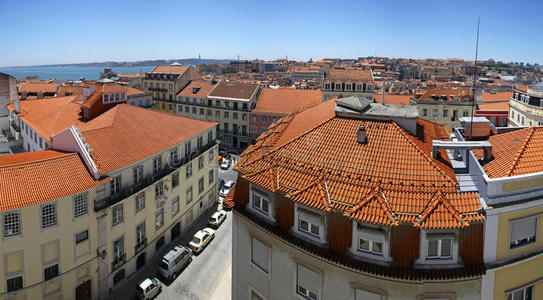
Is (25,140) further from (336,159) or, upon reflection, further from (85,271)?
(336,159)

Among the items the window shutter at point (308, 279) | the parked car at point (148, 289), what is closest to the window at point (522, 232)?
the window shutter at point (308, 279)

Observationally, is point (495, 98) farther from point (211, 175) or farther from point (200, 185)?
point (200, 185)

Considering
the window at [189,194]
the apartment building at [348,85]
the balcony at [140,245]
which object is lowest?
the balcony at [140,245]

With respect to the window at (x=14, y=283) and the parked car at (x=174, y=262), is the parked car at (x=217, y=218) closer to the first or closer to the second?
the parked car at (x=174, y=262)

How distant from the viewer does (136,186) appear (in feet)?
98.0

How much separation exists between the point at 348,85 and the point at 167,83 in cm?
4287

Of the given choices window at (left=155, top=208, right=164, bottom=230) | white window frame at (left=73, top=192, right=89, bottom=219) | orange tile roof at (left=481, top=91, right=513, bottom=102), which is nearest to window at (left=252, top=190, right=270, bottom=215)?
white window frame at (left=73, top=192, right=89, bottom=219)

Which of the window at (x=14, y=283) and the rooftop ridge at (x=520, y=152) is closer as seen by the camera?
the rooftop ridge at (x=520, y=152)

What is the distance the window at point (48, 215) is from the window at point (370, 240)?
64.0 feet

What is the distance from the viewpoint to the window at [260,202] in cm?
1805

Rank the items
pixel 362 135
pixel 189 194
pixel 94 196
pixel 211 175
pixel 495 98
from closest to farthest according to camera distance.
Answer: pixel 362 135, pixel 94 196, pixel 189 194, pixel 211 175, pixel 495 98

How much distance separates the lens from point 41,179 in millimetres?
23750

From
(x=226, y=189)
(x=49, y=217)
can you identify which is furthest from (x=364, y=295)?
(x=226, y=189)

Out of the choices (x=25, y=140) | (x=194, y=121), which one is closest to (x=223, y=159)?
(x=194, y=121)
